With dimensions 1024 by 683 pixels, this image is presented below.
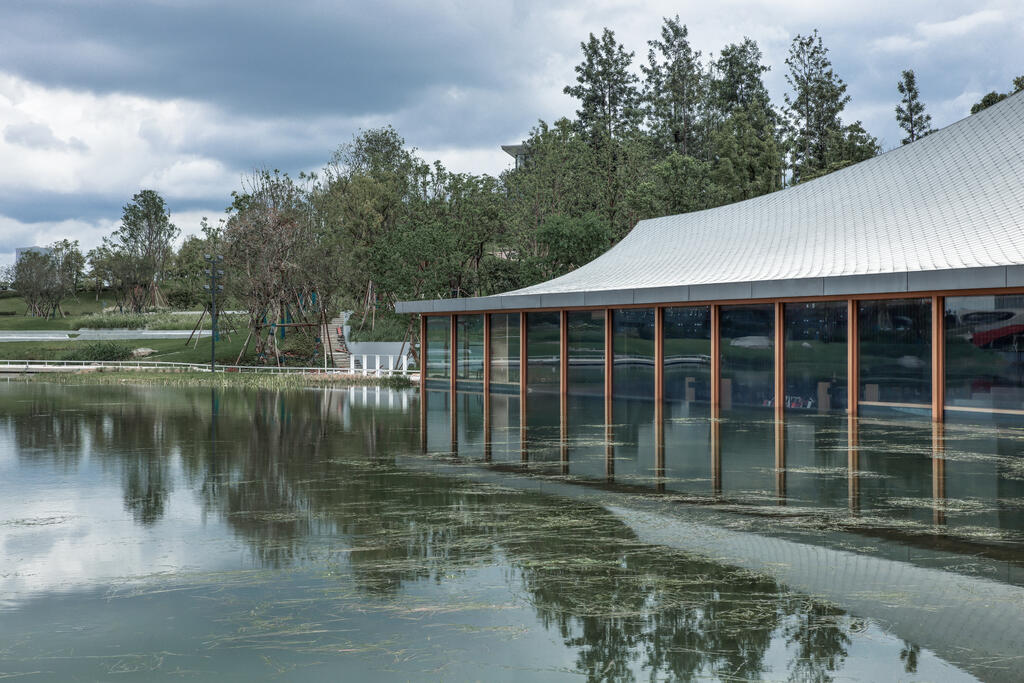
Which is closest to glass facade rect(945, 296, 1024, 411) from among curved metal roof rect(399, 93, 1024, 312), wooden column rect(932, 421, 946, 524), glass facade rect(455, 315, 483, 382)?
curved metal roof rect(399, 93, 1024, 312)

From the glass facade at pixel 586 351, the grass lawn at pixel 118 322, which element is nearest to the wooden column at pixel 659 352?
the glass facade at pixel 586 351

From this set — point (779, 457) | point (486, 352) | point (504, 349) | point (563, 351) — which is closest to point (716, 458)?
point (779, 457)

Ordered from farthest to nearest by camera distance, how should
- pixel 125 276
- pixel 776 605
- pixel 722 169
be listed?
pixel 125 276
pixel 722 169
pixel 776 605

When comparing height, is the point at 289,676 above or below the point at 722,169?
below

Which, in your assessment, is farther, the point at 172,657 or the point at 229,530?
the point at 229,530

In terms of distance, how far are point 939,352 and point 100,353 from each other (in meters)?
44.4

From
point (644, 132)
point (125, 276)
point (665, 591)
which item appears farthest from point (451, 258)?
point (125, 276)

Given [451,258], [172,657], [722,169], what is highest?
[722,169]

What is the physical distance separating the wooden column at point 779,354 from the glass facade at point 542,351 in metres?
6.54

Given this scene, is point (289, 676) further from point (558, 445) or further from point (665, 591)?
point (558, 445)

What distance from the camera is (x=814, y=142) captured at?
195 ft

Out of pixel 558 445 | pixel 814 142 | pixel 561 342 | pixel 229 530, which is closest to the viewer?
pixel 229 530

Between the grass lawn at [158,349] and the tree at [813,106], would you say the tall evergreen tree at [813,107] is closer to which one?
the tree at [813,106]

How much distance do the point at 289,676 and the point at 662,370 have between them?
18305 millimetres
